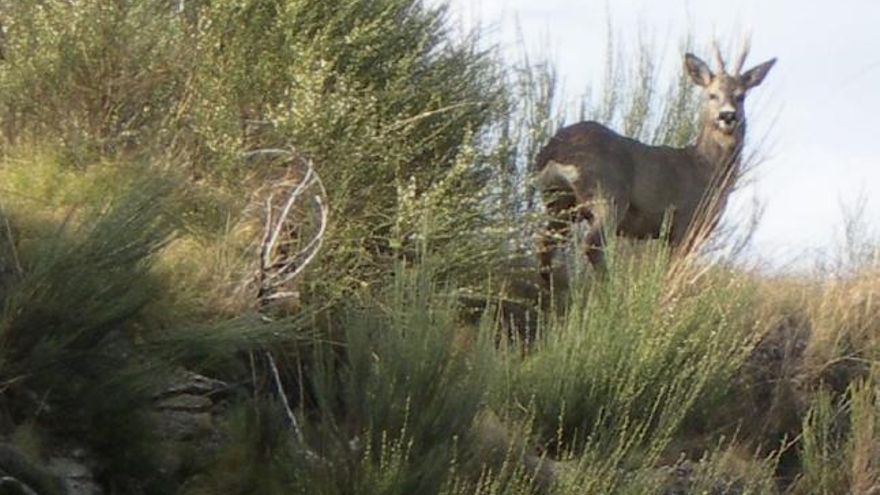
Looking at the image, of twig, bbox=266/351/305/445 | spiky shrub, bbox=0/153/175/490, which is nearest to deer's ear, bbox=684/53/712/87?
twig, bbox=266/351/305/445

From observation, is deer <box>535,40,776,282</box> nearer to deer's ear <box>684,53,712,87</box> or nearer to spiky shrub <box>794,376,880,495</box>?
deer's ear <box>684,53,712,87</box>

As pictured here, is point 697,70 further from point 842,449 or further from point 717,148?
point 842,449

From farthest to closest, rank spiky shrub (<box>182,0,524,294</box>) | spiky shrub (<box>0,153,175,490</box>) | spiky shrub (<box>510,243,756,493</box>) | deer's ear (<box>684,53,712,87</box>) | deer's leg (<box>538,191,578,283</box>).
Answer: deer's ear (<box>684,53,712,87</box>) < deer's leg (<box>538,191,578,283</box>) < spiky shrub (<box>182,0,524,294</box>) < spiky shrub (<box>510,243,756,493</box>) < spiky shrub (<box>0,153,175,490</box>)

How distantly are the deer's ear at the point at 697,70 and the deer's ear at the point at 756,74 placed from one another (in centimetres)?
26

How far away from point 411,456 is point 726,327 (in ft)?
10.1

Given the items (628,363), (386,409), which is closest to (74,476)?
(386,409)

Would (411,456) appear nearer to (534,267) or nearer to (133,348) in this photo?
(133,348)

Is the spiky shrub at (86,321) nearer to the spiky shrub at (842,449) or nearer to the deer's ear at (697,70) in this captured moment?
the spiky shrub at (842,449)

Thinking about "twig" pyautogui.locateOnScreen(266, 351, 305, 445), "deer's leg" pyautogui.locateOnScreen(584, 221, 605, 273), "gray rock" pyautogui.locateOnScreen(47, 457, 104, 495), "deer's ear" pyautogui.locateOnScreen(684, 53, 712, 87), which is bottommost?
"gray rock" pyautogui.locateOnScreen(47, 457, 104, 495)

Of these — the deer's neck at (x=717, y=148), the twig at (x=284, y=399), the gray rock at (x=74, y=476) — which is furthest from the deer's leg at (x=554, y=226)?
the gray rock at (x=74, y=476)

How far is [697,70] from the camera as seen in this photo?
15648 mm

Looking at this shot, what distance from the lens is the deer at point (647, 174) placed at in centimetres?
1391

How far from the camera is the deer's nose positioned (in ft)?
50.4

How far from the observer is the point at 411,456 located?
9305 mm
